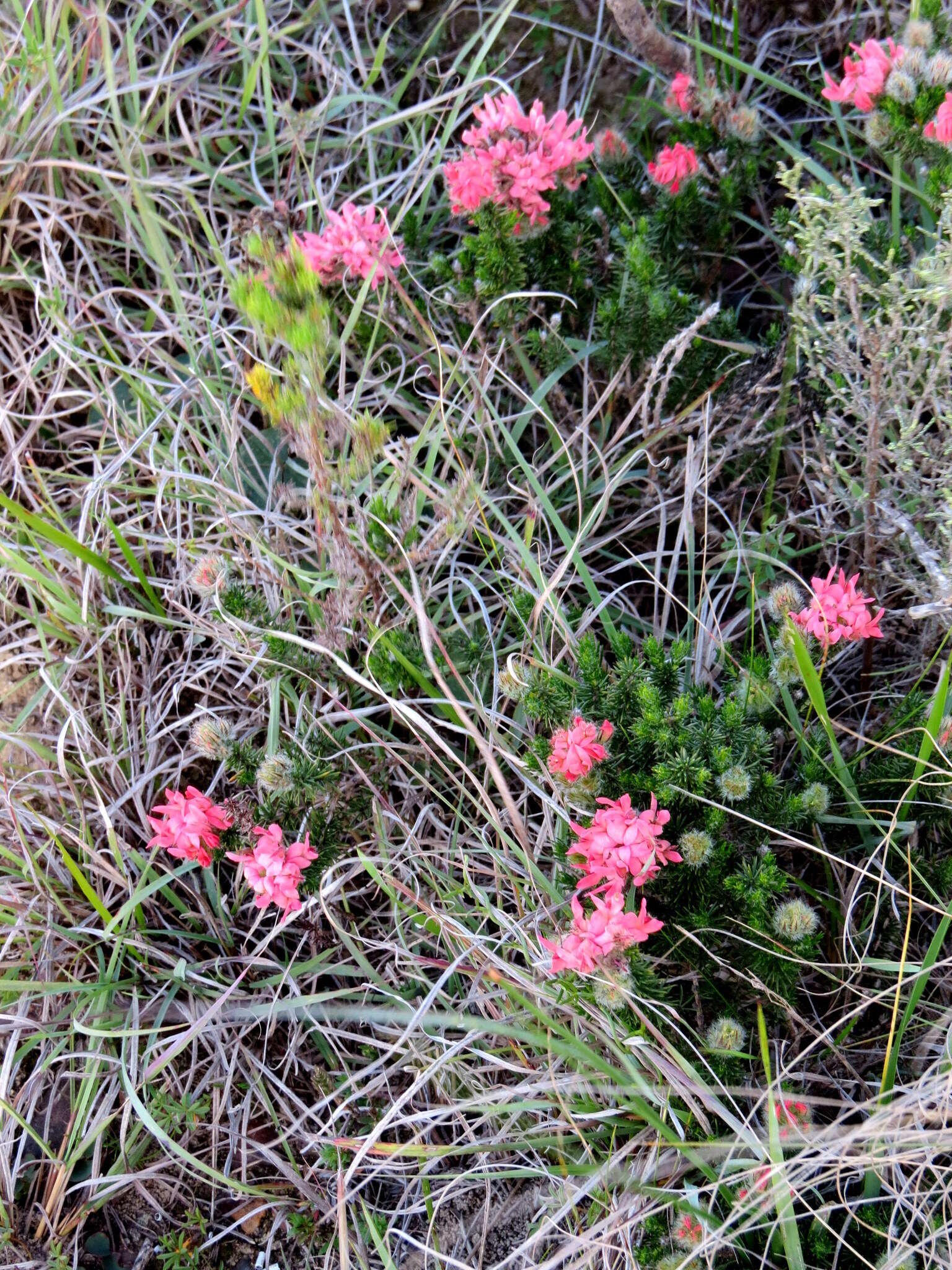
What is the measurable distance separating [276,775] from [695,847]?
0.84 m

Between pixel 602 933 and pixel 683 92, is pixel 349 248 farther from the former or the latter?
pixel 602 933

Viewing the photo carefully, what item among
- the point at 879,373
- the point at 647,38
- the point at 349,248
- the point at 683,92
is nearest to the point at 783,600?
the point at 879,373

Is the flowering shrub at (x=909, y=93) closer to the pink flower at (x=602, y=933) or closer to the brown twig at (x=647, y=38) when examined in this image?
the brown twig at (x=647, y=38)

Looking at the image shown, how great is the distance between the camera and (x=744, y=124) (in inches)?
97.9

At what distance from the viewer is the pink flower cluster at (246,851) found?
193 centimetres

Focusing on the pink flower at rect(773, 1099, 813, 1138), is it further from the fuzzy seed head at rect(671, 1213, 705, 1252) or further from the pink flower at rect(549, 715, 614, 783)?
the pink flower at rect(549, 715, 614, 783)

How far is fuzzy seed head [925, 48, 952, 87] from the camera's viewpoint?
2.21 m

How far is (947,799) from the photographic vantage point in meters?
1.87

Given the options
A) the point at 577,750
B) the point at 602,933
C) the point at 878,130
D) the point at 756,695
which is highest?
the point at 878,130

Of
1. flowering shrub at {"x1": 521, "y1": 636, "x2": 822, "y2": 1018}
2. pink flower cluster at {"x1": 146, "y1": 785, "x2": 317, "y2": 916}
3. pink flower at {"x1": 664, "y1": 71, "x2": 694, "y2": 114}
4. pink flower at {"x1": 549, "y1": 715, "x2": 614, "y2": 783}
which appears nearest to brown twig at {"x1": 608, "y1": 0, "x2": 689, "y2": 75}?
pink flower at {"x1": 664, "y1": 71, "x2": 694, "y2": 114}

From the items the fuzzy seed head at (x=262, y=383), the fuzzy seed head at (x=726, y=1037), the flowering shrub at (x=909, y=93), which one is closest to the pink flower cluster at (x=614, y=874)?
the fuzzy seed head at (x=726, y=1037)

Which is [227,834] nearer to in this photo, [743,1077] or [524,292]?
[743,1077]

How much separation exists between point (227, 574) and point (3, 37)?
2057 mm

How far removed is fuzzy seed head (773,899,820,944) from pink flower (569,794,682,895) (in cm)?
21
